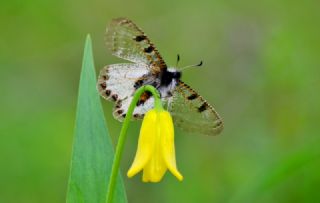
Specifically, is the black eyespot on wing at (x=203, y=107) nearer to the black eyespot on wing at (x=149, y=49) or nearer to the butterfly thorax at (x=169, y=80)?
the butterfly thorax at (x=169, y=80)

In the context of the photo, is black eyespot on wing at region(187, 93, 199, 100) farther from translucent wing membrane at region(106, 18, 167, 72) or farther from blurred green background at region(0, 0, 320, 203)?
blurred green background at region(0, 0, 320, 203)

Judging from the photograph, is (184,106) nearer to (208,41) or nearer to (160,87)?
(160,87)

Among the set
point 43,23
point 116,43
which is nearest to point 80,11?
point 43,23

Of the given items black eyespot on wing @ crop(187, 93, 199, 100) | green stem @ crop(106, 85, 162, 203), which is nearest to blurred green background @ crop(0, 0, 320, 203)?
black eyespot on wing @ crop(187, 93, 199, 100)

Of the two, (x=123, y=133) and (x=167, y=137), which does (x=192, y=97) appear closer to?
(x=167, y=137)

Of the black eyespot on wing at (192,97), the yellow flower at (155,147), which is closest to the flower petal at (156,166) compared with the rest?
the yellow flower at (155,147)
